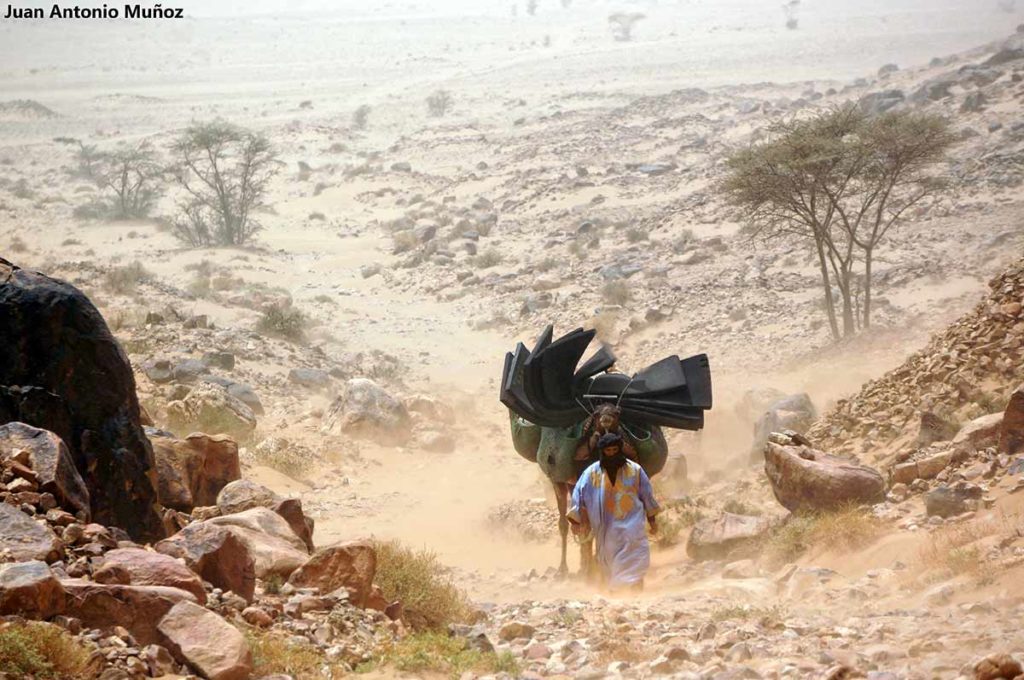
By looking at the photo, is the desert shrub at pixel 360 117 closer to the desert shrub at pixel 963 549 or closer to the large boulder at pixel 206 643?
the desert shrub at pixel 963 549

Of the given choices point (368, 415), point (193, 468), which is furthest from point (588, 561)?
point (368, 415)

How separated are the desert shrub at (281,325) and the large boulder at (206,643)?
16.3 meters

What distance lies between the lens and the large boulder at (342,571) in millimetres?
6488

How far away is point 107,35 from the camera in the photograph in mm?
89250

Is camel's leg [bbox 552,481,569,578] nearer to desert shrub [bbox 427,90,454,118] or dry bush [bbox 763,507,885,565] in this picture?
dry bush [bbox 763,507,885,565]

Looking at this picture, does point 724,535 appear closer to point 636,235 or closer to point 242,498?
point 242,498

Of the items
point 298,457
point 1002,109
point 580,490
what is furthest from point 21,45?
point 580,490

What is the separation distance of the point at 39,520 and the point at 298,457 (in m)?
8.58

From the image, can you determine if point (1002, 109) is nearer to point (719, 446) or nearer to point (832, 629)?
point (719, 446)

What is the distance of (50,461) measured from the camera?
20.3 ft

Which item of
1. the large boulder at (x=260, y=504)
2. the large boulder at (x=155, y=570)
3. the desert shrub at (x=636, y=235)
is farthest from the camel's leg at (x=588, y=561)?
the desert shrub at (x=636, y=235)

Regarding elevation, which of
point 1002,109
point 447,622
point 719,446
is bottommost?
point 719,446

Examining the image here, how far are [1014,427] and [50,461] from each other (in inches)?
281

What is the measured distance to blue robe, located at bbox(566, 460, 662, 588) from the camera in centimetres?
798
